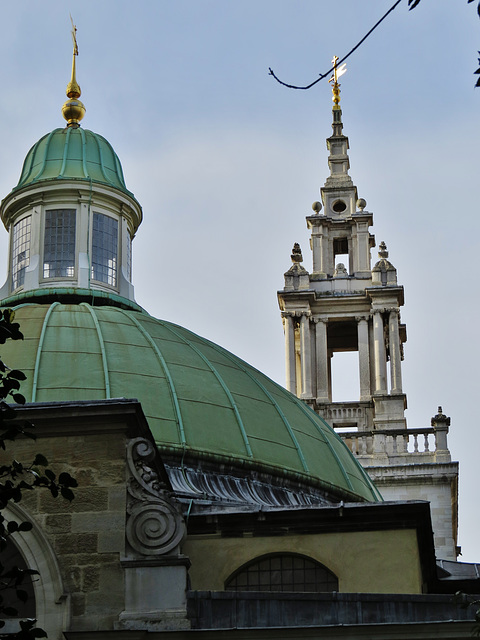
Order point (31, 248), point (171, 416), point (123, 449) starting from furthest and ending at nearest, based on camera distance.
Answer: point (31, 248)
point (171, 416)
point (123, 449)

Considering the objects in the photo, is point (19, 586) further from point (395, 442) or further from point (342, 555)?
point (395, 442)

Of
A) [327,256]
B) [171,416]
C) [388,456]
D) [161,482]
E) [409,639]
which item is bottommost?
[409,639]

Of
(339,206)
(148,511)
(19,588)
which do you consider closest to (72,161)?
(148,511)

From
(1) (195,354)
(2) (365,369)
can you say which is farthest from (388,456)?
(1) (195,354)

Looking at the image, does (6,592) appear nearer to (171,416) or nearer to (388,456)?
(171,416)

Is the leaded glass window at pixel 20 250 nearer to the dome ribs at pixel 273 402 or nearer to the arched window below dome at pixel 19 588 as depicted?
the dome ribs at pixel 273 402

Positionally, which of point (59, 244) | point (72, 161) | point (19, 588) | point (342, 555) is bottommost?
point (19, 588)

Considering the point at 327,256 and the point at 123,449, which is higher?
the point at 327,256

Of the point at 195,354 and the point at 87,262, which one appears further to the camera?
the point at 87,262

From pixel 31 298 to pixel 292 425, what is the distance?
860 cm

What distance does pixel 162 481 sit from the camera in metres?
25.8

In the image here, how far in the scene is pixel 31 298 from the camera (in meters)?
39.9

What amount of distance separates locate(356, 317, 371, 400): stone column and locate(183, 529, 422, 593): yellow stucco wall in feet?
136

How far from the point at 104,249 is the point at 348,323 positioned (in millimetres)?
29996
